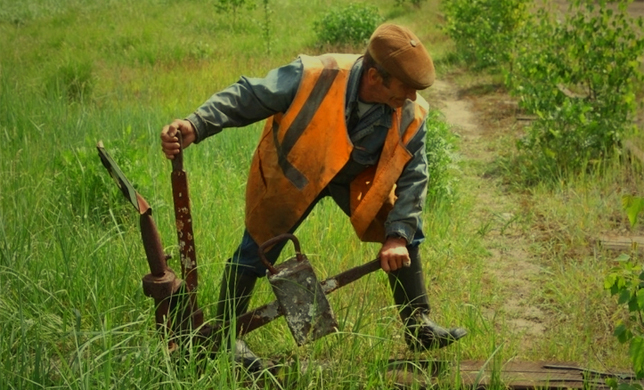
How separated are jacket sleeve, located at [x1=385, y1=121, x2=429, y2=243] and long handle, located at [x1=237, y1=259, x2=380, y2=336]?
0.20 meters

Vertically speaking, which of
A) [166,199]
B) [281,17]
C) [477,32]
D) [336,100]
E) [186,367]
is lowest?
[281,17]

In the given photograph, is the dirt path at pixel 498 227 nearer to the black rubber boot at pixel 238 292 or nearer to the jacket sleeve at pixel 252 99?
the black rubber boot at pixel 238 292

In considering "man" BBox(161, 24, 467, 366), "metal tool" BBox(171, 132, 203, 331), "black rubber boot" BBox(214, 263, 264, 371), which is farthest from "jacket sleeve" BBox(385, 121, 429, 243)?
"metal tool" BBox(171, 132, 203, 331)

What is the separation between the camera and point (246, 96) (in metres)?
3.55

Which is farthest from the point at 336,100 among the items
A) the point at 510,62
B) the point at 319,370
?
the point at 510,62

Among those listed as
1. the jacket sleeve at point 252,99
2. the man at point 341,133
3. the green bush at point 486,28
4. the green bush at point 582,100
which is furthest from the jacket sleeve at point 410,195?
the green bush at point 486,28

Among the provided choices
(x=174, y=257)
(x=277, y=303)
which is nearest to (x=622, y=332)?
(x=277, y=303)

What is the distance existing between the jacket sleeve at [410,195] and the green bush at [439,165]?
240cm

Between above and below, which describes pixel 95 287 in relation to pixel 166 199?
above

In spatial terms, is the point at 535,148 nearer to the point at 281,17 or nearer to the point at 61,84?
the point at 61,84

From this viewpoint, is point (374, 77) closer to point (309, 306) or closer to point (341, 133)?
point (341, 133)

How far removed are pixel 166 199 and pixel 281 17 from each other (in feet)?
45.1

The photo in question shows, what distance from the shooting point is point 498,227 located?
6156mm

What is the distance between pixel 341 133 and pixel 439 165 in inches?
111
